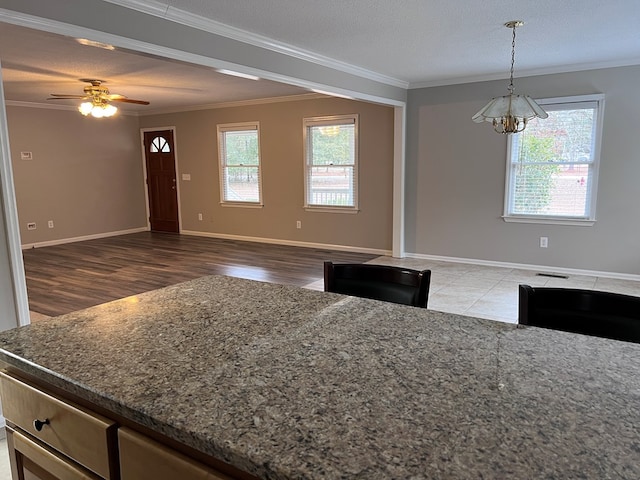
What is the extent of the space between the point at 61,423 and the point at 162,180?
28.5ft

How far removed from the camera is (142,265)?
20.7ft

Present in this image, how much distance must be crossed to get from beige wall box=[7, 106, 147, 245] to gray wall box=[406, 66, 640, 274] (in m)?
5.76

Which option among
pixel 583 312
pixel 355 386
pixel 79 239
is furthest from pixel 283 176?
pixel 355 386

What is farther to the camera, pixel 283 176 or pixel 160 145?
pixel 160 145

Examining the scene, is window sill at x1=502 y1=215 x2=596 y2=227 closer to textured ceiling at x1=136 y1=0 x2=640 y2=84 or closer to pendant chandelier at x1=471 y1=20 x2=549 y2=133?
textured ceiling at x1=136 y1=0 x2=640 y2=84

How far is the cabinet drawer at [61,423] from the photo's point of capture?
0.97 meters

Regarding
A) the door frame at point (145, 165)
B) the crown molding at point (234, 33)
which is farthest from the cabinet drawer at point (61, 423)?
the door frame at point (145, 165)

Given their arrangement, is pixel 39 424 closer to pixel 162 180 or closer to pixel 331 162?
pixel 331 162

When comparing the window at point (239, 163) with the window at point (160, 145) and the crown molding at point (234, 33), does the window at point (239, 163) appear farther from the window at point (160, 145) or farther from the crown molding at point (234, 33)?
the crown molding at point (234, 33)

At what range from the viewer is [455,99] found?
6031 mm

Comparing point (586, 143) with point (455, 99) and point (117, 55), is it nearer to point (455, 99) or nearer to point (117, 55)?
point (455, 99)

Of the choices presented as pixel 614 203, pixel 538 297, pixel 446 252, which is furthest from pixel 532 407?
pixel 446 252

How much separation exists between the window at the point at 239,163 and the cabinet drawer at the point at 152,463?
7177 mm

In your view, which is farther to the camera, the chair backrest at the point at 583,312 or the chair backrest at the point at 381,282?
the chair backrest at the point at 381,282
